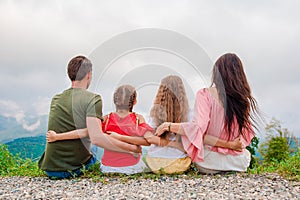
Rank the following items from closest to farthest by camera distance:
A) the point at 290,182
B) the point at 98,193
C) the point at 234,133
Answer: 1. the point at 98,193
2. the point at 290,182
3. the point at 234,133

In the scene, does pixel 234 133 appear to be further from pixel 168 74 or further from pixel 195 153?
pixel 168 74

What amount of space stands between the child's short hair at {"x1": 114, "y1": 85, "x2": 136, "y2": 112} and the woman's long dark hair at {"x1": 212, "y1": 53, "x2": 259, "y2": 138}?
1.28 metres

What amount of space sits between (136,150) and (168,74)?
4.23 ft

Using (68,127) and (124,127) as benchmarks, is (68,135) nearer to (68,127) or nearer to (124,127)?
(68,127)

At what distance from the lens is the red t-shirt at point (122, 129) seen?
5836 millimetres

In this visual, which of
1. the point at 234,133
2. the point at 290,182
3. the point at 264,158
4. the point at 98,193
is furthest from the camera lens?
the point at 264,158

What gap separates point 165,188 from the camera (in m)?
5.14

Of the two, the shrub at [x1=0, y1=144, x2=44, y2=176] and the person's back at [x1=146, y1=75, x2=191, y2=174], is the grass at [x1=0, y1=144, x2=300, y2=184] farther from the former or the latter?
the person's back at [x1=146, y1=75, x2=191, y2=174]

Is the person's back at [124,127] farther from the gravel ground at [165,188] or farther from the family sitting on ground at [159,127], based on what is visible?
the gravel ground at [165,188]

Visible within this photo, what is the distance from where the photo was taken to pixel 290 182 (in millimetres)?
5660

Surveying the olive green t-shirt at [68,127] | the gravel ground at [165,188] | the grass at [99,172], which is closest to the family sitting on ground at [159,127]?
the olive green t-shirt at [68,127]

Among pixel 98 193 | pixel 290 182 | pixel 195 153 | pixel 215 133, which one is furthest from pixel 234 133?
pixel 98 193

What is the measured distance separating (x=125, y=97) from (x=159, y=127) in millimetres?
681

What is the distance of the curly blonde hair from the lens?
589 cm
